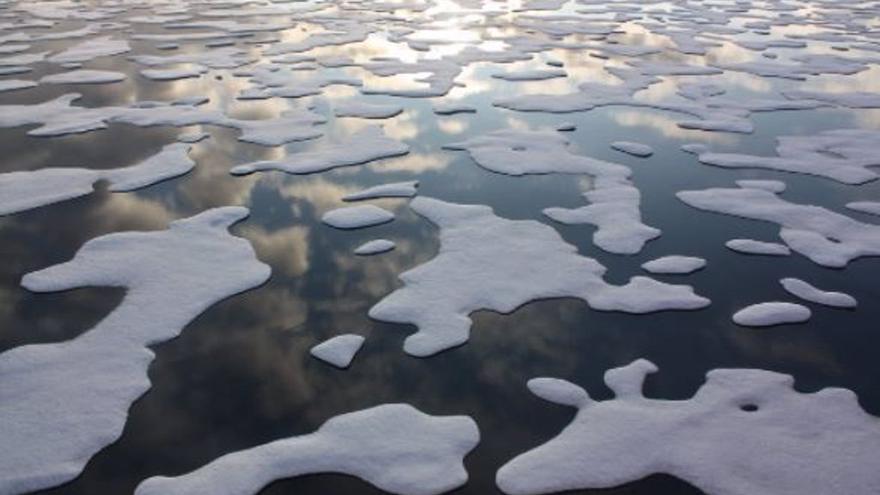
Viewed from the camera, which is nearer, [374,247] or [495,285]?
[495,285]

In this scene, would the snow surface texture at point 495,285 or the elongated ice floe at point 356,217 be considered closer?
the snow surface texture at point 495,285

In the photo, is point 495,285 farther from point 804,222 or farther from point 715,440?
point 804,222

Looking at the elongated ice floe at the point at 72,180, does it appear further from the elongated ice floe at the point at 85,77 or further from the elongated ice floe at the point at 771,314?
the elongated ice floe at the point at 771,314

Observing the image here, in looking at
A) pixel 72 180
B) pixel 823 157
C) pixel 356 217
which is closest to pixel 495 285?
pixel 356 217

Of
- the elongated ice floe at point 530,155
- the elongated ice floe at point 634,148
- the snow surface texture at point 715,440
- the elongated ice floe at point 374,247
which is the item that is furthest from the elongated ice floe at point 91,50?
the snow surface texture at point 715,440

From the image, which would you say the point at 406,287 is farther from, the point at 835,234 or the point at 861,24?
the point at 861,24

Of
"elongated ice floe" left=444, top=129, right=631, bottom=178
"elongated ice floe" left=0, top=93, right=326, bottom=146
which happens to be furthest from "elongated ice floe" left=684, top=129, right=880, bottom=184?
"elongated ice floe" left=0, top=93, right=326, bottom=146
